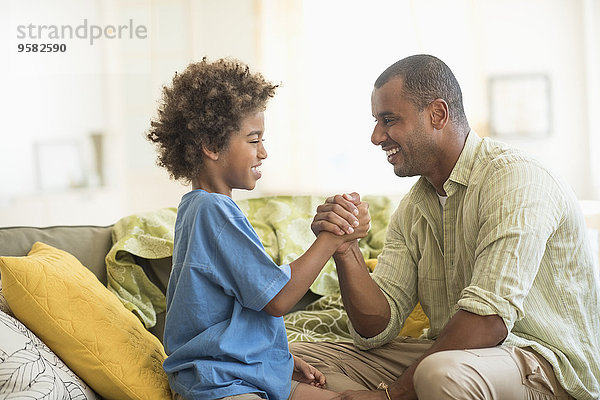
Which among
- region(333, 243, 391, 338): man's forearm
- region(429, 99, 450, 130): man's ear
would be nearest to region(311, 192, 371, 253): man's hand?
region(333, 243, 391, 338): man's forearm

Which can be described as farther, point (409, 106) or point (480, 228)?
point (409, 106)

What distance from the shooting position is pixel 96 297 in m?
1.98

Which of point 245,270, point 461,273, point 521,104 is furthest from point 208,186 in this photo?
point 521,104

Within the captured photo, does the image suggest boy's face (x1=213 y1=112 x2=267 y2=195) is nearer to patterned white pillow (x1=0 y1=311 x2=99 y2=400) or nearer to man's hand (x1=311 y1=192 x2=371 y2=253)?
man's hand (x1=311 y1=192 x2=371 y2=253)

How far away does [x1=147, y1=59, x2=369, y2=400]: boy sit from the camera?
4.98 feet

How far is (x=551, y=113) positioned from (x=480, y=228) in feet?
8.23

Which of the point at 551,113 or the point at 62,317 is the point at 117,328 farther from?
the point at 551,113

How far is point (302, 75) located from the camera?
4.09 meters

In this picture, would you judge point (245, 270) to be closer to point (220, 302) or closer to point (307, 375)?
point (220, 302)

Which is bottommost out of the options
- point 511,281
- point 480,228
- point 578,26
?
point 511,281

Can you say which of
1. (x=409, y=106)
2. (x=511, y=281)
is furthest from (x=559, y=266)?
(x=409, y=106)

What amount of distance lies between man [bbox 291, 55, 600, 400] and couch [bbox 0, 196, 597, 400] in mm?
496

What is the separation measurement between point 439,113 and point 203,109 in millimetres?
701

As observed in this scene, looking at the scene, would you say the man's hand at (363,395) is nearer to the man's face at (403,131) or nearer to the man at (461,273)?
the man at (461,273)
